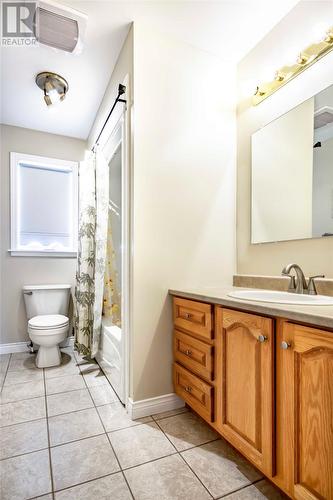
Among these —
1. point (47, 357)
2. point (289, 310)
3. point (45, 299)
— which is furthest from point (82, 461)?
point (45, 299)

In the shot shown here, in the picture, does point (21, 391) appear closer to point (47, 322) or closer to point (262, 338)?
point (47, 322)

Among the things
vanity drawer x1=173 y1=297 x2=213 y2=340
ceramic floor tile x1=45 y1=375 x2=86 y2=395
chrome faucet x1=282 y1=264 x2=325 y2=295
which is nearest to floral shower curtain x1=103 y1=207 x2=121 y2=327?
ceramic floor tile x1=45 y1=375 x2=86 y2=395

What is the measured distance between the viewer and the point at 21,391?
198cm

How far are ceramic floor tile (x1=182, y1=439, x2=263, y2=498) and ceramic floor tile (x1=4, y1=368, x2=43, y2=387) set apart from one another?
1479 mm

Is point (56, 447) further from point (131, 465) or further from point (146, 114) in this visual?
point (146, 114)

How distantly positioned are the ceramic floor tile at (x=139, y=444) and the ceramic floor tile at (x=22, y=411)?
559 mm

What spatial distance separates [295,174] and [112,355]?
1.80 meters

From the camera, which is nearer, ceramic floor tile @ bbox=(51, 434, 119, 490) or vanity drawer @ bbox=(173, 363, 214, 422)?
ceramic floor tile @ bbox=(51, 434, 119, 490)

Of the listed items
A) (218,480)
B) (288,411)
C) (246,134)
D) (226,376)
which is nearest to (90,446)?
(218,480)

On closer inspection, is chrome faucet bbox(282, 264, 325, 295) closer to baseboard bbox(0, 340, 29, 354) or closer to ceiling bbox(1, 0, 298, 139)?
ceiling bbox(1, 0, 298, 139)

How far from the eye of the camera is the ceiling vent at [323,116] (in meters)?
1.37

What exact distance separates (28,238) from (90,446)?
224 centimetres

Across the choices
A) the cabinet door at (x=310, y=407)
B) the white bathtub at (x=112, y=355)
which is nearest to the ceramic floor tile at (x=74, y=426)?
the white bathtub at (x=112, y=355)

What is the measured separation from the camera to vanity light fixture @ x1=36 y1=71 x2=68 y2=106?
2075 millimetres
